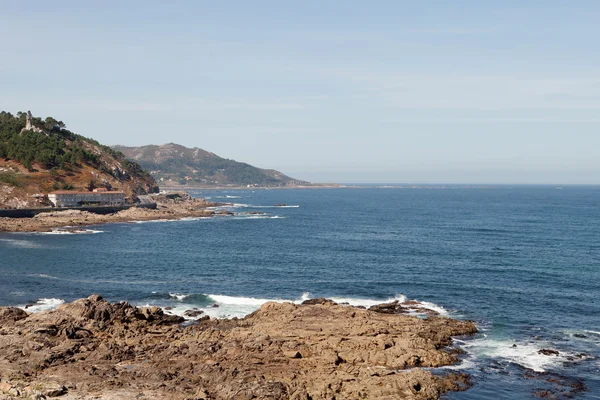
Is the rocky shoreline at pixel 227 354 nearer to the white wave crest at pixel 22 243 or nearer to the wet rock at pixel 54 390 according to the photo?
the wet rock at pixel 54 390

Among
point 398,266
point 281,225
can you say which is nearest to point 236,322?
point 398,266

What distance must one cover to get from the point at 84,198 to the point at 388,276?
5047 inches

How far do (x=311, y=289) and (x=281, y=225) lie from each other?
288 ft

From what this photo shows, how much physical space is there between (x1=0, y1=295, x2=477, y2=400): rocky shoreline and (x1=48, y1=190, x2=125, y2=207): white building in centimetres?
12346

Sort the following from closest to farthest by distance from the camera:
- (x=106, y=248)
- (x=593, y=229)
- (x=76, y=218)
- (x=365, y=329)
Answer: (x=365, y=329), (x=106, y=248), (x=593, y=229), (x=76, y=218)

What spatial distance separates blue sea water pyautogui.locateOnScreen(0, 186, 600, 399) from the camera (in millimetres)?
50875

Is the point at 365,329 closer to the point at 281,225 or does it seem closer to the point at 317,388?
the point at 317,388

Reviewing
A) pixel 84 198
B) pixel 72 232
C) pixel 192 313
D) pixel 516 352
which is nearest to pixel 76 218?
pixel 84 198

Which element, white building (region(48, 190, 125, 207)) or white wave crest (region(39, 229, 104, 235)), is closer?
white wave crest (region(39, 229, 104, 235))

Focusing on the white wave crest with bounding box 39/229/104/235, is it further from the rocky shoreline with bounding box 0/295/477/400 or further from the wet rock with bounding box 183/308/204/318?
the wet rock with bounding box 183/308/204/318

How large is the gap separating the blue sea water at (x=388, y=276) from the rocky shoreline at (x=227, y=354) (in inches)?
184

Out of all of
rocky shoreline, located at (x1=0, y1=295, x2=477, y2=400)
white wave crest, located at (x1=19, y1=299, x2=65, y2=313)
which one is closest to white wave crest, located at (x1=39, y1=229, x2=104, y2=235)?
white wave crest, located at (x1=19, y1=299, x2=65, y2=313)

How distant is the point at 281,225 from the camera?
6481 inches

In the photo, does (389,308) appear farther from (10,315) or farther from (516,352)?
(10,315)
